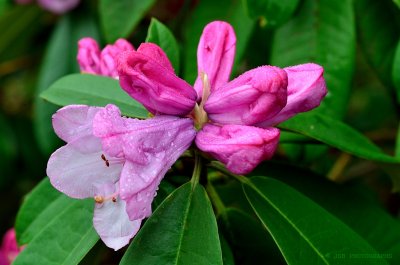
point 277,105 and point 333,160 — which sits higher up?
point 277,105

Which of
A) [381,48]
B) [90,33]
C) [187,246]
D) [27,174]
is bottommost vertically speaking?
[27,174]

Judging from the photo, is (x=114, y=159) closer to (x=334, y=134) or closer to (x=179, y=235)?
(x=179, y=235)

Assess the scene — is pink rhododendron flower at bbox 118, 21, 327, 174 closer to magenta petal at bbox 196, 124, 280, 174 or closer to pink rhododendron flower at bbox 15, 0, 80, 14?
magenta petal at bbox 196, 124, 280, 174

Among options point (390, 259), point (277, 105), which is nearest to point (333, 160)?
point (390, 259)

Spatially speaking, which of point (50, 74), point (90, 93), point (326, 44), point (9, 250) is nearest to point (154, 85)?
point (90, 93)

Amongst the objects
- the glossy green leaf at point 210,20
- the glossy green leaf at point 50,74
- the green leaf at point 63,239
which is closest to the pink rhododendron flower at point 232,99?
the green leaf at point 63,239

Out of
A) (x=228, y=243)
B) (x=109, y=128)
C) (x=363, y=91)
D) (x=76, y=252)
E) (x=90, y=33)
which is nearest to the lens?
(x=109, y=128)

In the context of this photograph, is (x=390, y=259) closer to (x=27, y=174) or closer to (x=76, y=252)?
(x=76, y=252)
